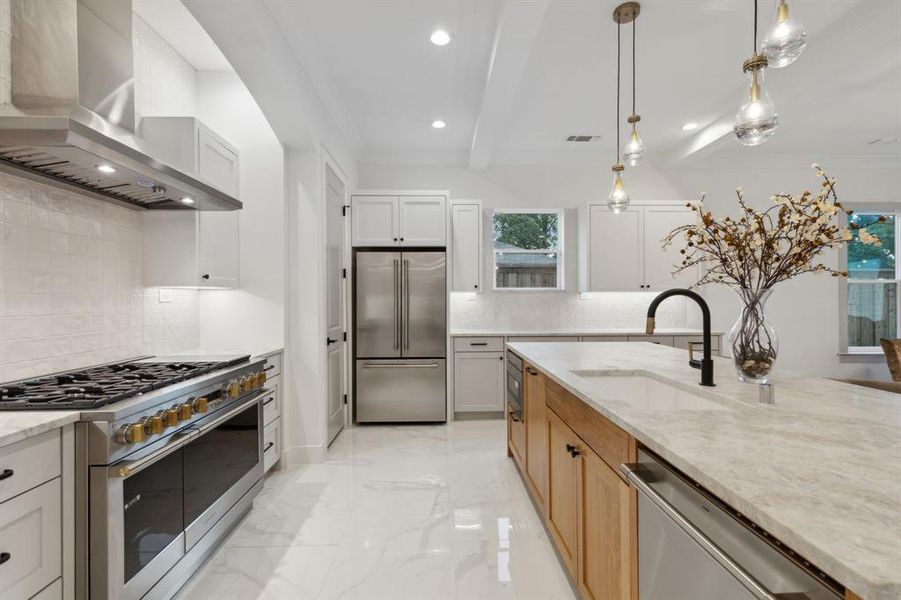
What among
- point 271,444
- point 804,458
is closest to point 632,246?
point 271,444

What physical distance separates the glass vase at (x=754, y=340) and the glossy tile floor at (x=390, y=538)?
1.22 meters

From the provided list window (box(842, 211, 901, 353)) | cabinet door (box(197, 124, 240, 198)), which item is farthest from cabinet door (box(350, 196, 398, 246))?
window (box(842, 211, 901, 353))

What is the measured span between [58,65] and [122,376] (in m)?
1.31

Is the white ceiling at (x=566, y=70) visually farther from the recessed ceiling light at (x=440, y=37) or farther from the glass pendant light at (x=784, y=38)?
the glass pendant light at (x=784, y=38)

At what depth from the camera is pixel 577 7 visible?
2527 mm

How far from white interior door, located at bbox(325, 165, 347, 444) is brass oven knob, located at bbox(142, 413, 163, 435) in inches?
77.0

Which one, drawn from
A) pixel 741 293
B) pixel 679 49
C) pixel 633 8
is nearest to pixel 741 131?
pixel 741 293

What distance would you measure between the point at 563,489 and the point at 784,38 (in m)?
1.90

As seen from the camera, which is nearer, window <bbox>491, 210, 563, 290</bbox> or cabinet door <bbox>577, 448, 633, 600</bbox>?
cabinet door <bbox>577, 448, 633, 600</bbox>

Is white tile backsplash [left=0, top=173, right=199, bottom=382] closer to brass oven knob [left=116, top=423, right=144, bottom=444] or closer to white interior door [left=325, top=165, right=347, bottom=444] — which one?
brass oven knob [left=116, top=423, right=144, bottom=444]

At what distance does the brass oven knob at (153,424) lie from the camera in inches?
64.2

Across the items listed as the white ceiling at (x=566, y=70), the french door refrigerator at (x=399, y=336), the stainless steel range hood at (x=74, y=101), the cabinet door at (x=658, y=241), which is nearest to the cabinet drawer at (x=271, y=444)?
the french door refrigerator at (x=399, y=336)

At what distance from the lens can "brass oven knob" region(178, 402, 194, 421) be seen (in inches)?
72.0

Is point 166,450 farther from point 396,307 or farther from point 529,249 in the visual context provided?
point 529,249
